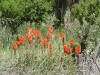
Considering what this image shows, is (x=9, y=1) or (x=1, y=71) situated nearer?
(x=1, y=71)

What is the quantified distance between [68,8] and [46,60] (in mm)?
14736

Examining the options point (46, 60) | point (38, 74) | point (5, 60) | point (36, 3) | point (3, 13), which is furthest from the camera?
point (36, 3)

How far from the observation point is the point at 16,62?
5.97 metres

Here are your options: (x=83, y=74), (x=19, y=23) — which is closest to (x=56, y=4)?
(x=19, y=23)

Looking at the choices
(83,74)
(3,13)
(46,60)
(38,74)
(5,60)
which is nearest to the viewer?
(83,74)

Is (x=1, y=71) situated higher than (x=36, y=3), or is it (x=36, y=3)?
(x=36, y=3)

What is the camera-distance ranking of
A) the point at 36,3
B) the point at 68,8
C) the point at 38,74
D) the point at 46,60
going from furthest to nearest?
the point at 68,8
the point at 36,3
the point at 46,60
the point at 38,74

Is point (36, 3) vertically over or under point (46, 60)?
over

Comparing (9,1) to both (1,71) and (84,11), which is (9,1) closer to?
(84,11)

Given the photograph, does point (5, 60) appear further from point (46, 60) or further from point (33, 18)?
point (33, 18)

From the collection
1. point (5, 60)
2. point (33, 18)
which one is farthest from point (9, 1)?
point (5, 60)

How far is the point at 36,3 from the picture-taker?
16.5 meters

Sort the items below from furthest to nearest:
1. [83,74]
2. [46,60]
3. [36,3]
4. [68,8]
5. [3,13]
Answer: [68,8] → [36,3] → [3,13] → [46,60] → [83,74]

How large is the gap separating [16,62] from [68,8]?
1475 centimetres
